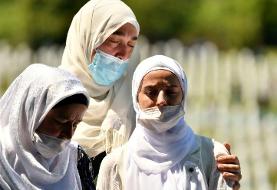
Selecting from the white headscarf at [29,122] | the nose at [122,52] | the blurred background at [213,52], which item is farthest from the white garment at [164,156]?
the blurred background at [213,52]

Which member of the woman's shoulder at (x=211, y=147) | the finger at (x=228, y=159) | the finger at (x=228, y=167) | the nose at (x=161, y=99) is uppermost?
the nose at (x=161, y=99)

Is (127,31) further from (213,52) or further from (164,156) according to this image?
(213,52)

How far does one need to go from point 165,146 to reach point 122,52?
0.93 m

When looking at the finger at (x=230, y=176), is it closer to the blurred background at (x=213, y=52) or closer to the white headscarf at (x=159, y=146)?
the white headscarf at (x=159, y=146)

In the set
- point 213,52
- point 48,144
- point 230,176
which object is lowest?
point 213,52

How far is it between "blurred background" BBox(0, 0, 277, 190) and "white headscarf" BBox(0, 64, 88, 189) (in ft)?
8.30

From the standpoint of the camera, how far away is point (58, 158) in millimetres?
4000

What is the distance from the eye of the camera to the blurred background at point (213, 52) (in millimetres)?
12039

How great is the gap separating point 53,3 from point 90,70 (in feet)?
46.9

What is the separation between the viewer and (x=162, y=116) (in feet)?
13.9

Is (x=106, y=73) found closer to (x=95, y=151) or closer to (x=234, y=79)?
(x=95, y=151)

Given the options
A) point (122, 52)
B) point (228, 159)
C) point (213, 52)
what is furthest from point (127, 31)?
point (213, 52)

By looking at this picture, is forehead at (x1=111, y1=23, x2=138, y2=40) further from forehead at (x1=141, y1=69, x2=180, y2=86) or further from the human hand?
the human hand

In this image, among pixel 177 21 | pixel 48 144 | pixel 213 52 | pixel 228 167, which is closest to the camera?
pixel 48 144
